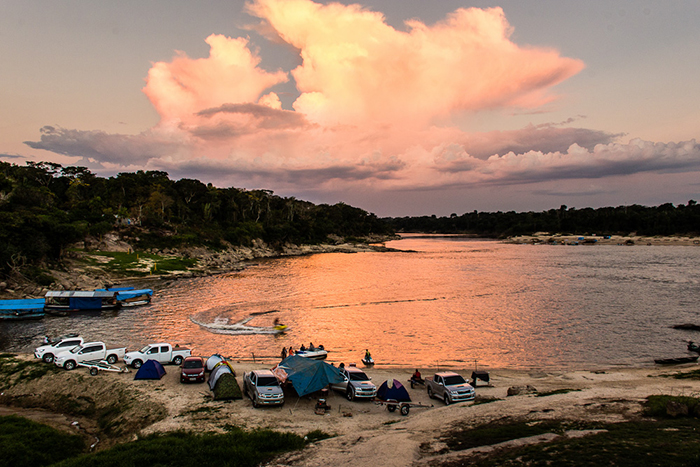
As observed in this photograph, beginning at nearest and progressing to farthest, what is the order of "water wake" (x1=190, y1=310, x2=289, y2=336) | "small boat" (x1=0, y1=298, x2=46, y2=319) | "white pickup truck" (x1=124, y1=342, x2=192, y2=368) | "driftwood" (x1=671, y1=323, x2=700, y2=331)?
"white pickup truck" (x1=124, y1=342, x2=192, y2=368) → "water wake" (x1=190, y1=310, x2=289, y2=336) → "driftwood" (x1=671, y1=323, x2=700, y2=331) → "small boat" (x1=0, y1=298, x2=46, y2=319)

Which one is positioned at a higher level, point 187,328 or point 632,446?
point 632,446

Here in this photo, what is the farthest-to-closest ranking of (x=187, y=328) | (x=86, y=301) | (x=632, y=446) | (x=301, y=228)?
(x=301, y=228) → (x=86, y=301) → (x=187, y=328) → (x=632, y=446)

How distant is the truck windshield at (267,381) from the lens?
20.9 metres

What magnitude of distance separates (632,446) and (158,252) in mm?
102843

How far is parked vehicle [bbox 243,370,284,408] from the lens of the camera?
65.8 ft

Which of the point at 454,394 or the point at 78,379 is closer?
the point at 454,394

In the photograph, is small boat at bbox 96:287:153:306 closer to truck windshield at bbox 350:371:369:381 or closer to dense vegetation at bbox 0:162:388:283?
dense vegetation at bbox 0:162:388:283

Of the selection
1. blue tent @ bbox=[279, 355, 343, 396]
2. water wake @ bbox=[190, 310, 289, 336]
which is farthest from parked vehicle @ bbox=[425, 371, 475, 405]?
water wake @ bbox=[190, 310, 289, 336]

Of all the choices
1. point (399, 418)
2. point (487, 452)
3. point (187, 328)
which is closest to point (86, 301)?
point (187, 328)

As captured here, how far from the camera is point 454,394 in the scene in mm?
21469

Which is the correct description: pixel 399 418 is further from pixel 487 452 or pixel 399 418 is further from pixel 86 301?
pixel 86 301

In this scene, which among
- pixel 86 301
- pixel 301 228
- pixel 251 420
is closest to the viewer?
pixel 251 420

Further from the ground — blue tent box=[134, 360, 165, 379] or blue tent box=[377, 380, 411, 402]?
blue tent box=[134, 360, 165, 379]

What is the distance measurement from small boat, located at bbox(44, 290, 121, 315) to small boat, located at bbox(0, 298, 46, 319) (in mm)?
1803
